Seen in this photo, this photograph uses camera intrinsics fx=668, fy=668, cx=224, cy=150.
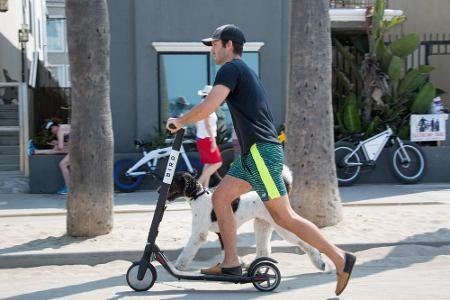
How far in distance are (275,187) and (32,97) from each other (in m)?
9.03

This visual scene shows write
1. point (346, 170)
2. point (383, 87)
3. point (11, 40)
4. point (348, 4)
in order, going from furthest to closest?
point (11, 40)
point (348, 4)
point (383, 87)
point (346, 170)

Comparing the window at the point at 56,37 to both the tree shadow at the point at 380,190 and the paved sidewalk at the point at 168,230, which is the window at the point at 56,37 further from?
the tree shadow at the point at 380,190

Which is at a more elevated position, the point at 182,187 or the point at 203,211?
the point at 182,187

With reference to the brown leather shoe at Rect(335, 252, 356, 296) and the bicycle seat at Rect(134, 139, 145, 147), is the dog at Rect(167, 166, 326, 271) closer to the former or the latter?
the brown leather shoe at Rect(335, 252, 356, 296)

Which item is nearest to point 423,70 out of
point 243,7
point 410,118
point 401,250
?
point 410,118

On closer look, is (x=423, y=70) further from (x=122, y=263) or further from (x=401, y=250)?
(x=122, y=263)

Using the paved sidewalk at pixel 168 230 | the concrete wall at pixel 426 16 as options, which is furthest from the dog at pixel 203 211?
the concrete wall at pixel 426 16

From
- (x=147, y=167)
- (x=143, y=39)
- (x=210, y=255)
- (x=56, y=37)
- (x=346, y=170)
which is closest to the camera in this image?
(x=210, y=255)

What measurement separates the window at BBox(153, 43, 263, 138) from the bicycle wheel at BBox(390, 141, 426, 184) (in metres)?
3.07

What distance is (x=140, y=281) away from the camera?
5363 millimetres

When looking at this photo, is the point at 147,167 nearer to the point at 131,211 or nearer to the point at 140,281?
the point at 131,211

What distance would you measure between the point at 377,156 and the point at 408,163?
2.06ft

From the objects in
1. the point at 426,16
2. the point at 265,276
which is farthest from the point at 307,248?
the point at 426,16

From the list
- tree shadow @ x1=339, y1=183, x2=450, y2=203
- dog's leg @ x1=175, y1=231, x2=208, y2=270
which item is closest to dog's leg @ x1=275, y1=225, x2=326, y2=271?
dog's leg @ x1=175, y1=231, x2=208, y2=270
